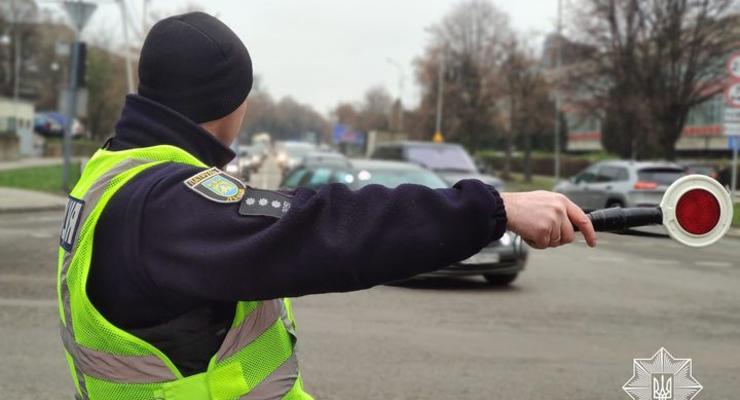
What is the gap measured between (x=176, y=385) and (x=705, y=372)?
460 centimetres

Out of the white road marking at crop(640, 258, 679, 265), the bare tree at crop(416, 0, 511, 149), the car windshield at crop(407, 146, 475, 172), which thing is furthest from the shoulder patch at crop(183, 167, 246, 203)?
the bare tree at crop(416, 0, 511, 149)

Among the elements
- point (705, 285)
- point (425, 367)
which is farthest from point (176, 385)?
point (705, 285)

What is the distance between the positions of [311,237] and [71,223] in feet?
1.67

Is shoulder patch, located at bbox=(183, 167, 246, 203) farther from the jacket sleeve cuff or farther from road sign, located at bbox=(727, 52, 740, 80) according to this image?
road sign, located at bbox=(727, 52, 740, 80)

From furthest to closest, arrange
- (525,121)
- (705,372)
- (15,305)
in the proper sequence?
(525,121) → (15,305) → (705,372)

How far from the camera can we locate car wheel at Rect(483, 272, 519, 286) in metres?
10.0

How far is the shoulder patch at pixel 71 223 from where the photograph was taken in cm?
160

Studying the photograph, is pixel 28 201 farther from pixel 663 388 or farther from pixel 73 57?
pixel 663 388

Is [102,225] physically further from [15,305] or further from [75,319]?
[15,305]

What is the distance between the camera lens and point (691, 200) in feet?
4.86

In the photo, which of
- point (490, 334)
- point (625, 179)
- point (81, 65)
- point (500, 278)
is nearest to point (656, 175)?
point (625, 179)

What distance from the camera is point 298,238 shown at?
4.70 feet

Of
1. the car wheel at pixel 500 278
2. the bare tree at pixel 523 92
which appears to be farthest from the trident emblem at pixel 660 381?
the bare tree at pixel 523 92

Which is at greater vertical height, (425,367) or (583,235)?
(583,235)
